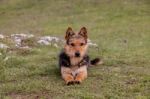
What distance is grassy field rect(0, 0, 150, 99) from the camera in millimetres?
10711

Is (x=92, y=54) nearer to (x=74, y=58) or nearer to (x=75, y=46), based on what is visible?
(x=74, y=58)

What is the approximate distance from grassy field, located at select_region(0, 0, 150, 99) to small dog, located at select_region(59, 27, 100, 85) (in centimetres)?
23

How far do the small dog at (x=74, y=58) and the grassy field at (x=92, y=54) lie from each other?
23 cm

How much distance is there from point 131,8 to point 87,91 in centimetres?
2228

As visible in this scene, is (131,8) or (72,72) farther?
(131,8)

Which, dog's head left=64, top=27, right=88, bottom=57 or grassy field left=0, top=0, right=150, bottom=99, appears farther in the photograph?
dog's head left=64, top=27, right=88, bottom=57

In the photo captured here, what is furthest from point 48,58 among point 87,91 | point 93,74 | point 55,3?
point 55,3

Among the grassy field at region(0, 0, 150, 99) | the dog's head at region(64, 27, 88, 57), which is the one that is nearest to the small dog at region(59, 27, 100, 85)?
the dog's head at region(64, 27, 88, 57)

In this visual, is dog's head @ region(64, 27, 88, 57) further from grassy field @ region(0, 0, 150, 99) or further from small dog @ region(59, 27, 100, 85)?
grassy field @ region(0, 0, 150, 99)

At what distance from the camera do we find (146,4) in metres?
33.3

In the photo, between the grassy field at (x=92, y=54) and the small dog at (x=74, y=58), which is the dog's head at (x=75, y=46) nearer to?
the small dog at (x=74, y=58)

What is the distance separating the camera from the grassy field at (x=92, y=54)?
10.7m

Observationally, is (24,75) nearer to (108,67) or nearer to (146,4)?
(108,67)

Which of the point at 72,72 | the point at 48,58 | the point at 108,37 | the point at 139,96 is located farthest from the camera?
the point at 108,37
